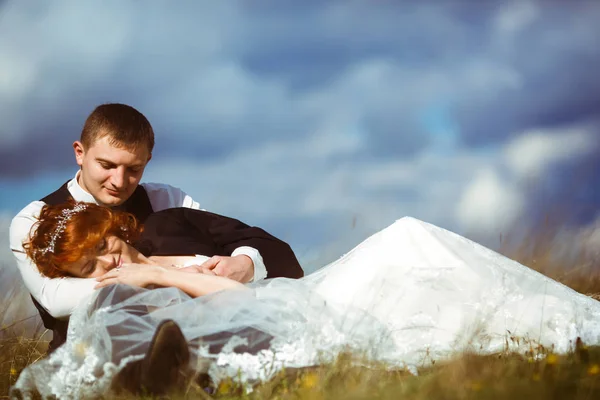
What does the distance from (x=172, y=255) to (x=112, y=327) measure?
1.48 metres

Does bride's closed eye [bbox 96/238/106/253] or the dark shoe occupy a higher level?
bride's closed eye [bbox 96/238/106/253]

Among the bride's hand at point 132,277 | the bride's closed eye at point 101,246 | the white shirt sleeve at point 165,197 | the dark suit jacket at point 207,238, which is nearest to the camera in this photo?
the bride's hand at point 132,277

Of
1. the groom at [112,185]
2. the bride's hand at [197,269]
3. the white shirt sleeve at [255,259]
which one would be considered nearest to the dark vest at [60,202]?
the groom at [112,185]

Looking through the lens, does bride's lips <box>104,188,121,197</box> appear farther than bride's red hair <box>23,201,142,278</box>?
Yes

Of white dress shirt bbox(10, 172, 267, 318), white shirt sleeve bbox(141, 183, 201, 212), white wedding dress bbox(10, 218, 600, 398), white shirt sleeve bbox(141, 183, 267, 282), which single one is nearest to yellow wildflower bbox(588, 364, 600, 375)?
white wedding dress bbox(10, 218, 600, 398)

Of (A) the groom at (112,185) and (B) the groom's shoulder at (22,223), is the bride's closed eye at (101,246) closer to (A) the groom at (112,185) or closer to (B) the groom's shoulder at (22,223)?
(A) the groom at (112,185)

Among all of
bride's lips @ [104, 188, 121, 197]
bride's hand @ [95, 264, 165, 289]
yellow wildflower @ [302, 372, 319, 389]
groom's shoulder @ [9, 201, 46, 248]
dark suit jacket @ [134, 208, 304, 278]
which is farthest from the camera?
bride's lips @ [104, 188, 121, 197]

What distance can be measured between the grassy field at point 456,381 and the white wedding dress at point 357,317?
10cm

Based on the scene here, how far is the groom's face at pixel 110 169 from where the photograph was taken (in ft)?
17.7

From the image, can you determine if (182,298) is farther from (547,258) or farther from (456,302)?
(547,258)

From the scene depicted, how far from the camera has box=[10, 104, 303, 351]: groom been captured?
4988 millimetres

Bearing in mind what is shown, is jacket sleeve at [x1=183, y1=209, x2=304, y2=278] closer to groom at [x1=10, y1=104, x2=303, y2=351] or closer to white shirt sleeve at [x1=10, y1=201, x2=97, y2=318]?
groom at [x1=10, y1=104, x2=303, y2=351]

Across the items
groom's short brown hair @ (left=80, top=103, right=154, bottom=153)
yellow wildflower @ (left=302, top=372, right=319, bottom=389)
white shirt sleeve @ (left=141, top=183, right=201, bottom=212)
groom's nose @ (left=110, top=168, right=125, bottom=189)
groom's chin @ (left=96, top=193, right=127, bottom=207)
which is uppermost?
groom's short brown hair @ (left=80, top=103, right=154, bottom=153)

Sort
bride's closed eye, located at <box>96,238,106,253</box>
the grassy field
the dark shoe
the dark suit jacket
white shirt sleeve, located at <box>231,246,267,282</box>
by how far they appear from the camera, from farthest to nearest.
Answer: white shirt sleeve, located at <box>231,246,267,282</box>
the dark suit jacket
bride's closed eye, located at <box>96,238,106,253</box>
the dark shoe
the grassy field
